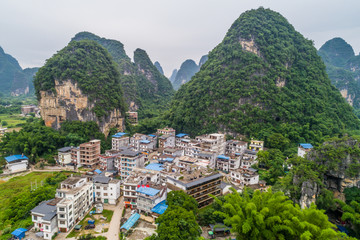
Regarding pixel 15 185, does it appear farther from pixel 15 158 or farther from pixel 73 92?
pixel 73 92

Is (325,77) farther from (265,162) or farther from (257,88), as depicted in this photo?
(265,162)

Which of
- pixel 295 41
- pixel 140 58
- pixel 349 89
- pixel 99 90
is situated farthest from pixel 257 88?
pixel 140 58

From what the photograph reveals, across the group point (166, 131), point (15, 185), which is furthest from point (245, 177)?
point (15, 185)

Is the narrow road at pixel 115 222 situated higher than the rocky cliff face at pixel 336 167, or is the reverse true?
the rocky cliff face at pixel 336 167

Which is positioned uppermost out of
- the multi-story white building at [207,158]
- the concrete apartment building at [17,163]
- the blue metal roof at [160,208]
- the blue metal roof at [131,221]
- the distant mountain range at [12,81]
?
the distant mountain range at [12,81]

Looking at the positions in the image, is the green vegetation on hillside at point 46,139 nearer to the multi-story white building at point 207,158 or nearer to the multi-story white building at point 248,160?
the multi-story white building at point 207,158

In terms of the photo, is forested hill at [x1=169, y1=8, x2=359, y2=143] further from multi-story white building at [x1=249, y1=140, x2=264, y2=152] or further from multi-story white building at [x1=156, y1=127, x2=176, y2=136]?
multi-story white building at [x1=156, y1=127, x2=176, y2=136]

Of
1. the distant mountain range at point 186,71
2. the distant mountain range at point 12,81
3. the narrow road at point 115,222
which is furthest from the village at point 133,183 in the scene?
the distant mountain range at point 12,81
